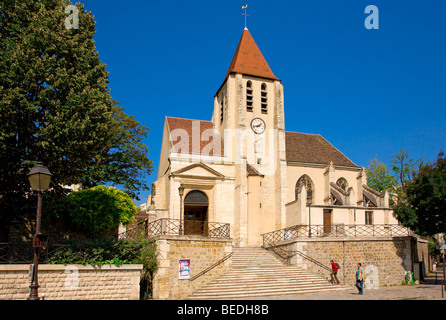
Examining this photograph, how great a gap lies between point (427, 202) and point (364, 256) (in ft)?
14.2

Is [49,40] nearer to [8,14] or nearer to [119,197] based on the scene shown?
[8,14]

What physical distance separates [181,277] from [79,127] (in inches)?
302

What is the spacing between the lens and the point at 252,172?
1063 inches

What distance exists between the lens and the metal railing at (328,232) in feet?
78.5

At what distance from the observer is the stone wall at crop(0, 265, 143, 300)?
13.7m

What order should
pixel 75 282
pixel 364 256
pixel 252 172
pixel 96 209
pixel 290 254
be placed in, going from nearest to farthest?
1. pixel 75 282
2. pixel 96 209
3. pixel 290 254
4. pixel 364 256
5. pixel 252 172

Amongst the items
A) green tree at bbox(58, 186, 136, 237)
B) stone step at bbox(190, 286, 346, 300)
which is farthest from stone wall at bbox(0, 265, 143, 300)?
green tree at bbox(58, 186, 136, 237)

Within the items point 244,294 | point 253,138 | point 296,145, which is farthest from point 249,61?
point 244,294

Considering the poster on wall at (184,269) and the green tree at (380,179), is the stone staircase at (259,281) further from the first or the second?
the green tree at (380,179)

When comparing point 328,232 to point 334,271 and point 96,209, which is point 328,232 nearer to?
point 334,271

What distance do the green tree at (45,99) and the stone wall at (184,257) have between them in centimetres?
507

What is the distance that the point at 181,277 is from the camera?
17.5m

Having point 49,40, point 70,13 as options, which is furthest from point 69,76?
point 70,13

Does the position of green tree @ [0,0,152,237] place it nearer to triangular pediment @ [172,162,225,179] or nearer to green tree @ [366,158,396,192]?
triangular pediment @ [172,162,225,179]
